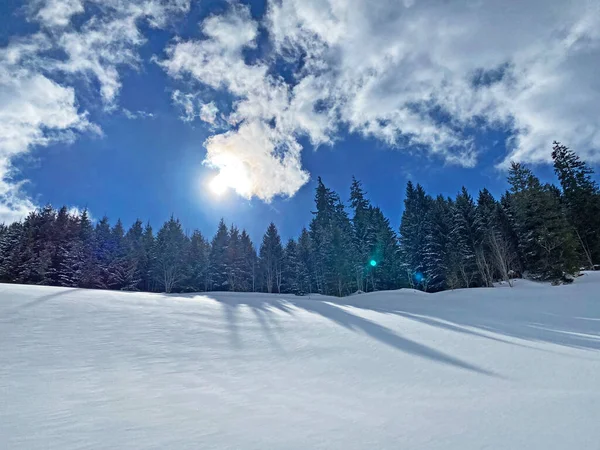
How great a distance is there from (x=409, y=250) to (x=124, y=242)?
122 feet

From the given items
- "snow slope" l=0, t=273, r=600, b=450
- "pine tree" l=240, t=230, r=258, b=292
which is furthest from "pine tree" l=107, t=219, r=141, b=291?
"snow slope" l=0, t=273, r=600, b=450

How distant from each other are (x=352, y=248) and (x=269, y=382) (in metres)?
35.2

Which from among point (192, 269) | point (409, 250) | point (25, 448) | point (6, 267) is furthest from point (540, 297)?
point (6, 267)

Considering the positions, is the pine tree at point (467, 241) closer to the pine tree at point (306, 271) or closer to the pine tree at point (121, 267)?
the pine tree at point (306, 271)

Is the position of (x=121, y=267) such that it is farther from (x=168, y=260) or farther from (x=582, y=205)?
(x=582, y=205)

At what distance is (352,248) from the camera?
3906cm

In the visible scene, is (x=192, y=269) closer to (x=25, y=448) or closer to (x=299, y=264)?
(x=299, y=264)

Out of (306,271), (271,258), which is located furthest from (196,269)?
(306,271)

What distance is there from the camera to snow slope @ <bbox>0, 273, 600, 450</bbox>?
9.41ft

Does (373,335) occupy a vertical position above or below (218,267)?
below

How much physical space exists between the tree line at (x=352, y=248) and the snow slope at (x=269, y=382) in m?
24.2

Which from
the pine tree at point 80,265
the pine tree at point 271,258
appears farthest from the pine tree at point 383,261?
the pine tree at point 80,265

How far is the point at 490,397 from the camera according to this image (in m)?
4.22

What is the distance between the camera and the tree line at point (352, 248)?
3066 cm
